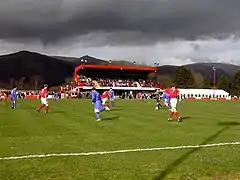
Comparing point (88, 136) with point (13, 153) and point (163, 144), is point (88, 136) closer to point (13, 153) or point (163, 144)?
point (163, 144)

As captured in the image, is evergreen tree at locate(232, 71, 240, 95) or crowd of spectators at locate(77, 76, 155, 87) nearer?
crowd of spectators at locate(77, 76, 155, 87)

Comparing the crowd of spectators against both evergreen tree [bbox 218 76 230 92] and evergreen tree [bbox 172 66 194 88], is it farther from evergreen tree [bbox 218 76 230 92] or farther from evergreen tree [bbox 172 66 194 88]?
evergreen tree [bbox 218 76 230 92]

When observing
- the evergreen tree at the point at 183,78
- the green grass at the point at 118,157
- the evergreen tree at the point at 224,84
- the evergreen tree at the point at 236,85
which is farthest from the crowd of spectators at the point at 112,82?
the green grass at the point at 118,157

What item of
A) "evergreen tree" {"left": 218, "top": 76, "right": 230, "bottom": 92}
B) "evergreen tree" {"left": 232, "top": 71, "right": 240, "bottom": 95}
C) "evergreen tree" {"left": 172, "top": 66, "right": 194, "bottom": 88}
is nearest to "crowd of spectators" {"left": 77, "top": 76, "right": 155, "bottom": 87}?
"evergreen tree" {"left": 172, "top": 66, "right": 194, "bottom": 88}

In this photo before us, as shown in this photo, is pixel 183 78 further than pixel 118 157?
Yes

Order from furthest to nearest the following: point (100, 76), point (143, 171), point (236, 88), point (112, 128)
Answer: point (236, 88) → point (100, 76) → point (112, 128) → point (143, 171)

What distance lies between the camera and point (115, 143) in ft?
52.5

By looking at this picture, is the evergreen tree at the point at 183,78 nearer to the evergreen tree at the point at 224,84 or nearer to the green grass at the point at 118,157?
the evergreen tree at the point at 224,84

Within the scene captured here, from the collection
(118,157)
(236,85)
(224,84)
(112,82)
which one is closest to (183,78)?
(224,84)

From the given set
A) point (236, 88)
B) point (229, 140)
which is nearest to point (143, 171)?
point (229, 140)

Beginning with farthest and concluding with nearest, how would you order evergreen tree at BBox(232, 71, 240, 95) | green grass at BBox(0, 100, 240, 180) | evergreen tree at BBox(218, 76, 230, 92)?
evergreen tree at BBox(218, 76, 230, 92)
evergreen tree at BBox(232, 71, 240, 95)
green grass at BBox(0, 100, 240, 180)

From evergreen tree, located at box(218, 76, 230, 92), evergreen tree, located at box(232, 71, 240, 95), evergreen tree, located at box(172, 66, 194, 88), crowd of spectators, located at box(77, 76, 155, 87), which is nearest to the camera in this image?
crowd of spectators, located at box(77, 76, 155, 87)

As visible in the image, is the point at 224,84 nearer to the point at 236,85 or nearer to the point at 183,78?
the point at 236,85

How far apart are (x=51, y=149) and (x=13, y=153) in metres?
1.36
